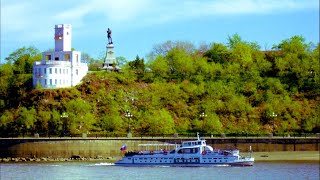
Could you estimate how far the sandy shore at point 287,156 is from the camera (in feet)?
383

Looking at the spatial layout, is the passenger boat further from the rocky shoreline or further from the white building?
the white building

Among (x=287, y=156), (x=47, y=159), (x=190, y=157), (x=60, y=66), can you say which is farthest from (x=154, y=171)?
(x=60, y=66)

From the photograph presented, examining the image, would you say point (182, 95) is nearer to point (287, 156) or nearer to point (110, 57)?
point (110, 57)

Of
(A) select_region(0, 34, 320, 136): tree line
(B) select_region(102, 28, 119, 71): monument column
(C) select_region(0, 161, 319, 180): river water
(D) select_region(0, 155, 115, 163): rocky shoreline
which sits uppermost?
(B) select_region(102, 28, 119, 71): monument column

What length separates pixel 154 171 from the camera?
97.7 m

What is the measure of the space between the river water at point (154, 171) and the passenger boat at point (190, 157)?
1.83m

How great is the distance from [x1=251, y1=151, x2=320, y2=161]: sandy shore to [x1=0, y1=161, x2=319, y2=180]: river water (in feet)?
23.9

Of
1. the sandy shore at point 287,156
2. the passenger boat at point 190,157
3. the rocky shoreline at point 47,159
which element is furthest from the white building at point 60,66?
the passenger boat at point 190,157

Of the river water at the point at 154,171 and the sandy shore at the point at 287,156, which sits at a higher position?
the sandy shore at the point at 287,156

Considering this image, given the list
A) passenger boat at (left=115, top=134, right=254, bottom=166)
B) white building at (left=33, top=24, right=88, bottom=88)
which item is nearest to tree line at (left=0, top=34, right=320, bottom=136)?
white building at (left=33, top=24, right=88, bottom=88)

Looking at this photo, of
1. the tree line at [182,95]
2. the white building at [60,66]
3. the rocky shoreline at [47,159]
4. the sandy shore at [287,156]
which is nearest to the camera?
the sandy shore at [287,156]

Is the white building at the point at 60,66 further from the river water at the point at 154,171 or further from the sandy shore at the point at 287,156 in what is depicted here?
the sandy shore at the point at 287,156

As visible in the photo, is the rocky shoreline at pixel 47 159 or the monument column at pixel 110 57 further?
the monument column at pixel 110 57

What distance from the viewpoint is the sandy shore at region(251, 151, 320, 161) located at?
116625 mm
